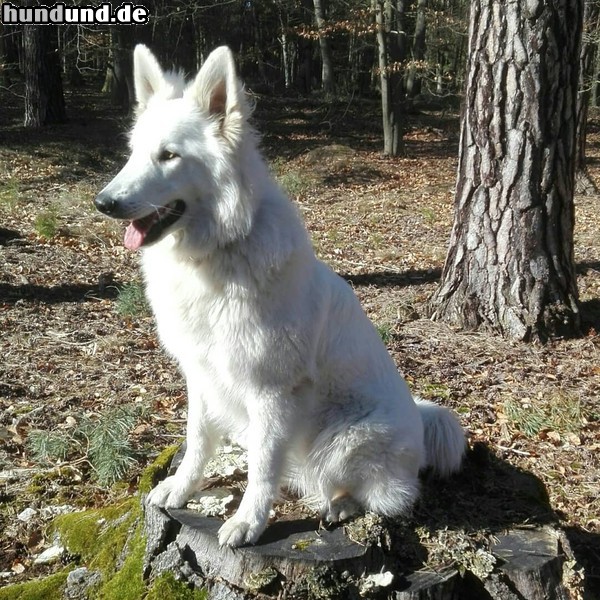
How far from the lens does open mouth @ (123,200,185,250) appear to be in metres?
2.45

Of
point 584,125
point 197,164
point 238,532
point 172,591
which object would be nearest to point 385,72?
point 584,125

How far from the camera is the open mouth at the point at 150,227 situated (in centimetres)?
245

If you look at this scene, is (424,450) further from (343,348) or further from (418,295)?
(418,295)

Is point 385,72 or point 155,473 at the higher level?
point 385,72

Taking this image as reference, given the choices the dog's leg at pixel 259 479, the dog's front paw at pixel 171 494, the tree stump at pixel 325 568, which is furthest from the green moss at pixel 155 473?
the dog's leg at pixel 259 479

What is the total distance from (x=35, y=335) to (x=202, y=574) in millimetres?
3961

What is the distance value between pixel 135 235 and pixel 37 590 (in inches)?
65.0

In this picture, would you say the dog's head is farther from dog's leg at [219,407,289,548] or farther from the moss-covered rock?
the moss-covered rock

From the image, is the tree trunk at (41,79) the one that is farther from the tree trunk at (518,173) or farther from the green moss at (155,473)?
the green moss at (155,473)

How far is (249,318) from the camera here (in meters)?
2.54

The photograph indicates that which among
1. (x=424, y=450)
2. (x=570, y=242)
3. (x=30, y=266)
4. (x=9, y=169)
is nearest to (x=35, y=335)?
(x=30, y=266)

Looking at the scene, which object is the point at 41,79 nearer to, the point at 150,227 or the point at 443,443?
the point at 150,227

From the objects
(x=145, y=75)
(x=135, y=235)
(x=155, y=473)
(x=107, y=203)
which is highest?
(x=145, y=75)

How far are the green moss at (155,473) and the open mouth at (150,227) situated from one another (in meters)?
1.35
